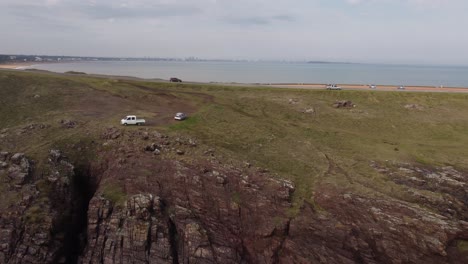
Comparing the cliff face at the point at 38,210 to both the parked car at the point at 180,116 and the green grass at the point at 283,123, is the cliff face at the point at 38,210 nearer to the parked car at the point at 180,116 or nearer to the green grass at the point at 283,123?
the green grass at the point at 283,123

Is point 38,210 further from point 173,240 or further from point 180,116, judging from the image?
point 180,116

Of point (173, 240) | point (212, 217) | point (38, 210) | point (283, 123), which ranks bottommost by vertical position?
point (173, 240)

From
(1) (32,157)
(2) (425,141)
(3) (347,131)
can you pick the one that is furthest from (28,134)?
(2) (425,141)

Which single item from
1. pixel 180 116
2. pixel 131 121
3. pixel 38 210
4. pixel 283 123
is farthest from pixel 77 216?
pixel 283 123

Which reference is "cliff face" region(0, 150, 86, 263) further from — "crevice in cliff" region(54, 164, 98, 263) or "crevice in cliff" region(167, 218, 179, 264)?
"crevice in cliff" region(167, 218, 179, 264)

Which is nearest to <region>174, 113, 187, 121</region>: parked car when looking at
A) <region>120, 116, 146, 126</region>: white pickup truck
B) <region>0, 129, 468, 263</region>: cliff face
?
<region>120, 116, 146, 126</region>: white pickup truck

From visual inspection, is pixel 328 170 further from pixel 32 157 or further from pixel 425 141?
pixel 32 157
